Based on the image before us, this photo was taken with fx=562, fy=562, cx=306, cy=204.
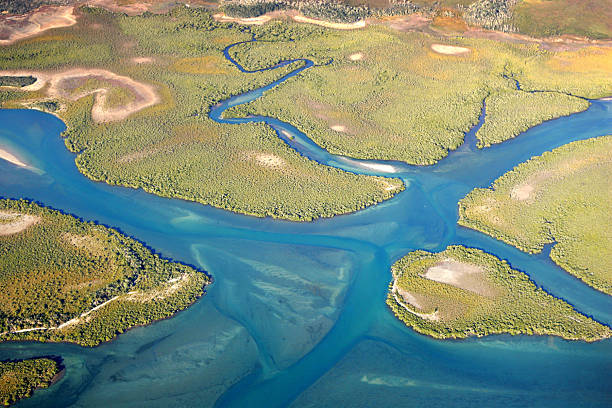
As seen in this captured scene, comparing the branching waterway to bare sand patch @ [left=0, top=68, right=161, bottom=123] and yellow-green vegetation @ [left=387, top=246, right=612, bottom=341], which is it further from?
bare sand patch @ [left=0, top=68, right=161, bottom=123]

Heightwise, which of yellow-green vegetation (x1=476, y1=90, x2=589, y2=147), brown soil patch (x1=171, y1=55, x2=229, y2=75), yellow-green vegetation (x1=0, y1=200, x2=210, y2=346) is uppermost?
brown soil patch (x1=171, y1=55, x2=229, y2=75)

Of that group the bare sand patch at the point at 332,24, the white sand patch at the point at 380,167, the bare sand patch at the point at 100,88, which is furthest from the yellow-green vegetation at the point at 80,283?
the bare sand patch at the point at 332,24

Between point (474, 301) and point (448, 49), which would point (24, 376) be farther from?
point (448, 49)

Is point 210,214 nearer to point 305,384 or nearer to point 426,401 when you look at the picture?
point 305,384

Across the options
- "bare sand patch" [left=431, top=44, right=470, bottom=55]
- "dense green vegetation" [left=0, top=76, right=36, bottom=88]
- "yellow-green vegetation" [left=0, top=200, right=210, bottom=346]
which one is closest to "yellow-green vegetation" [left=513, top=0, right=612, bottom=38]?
"bare sand patch" [left=431, top=44, right=470, bottom=55]

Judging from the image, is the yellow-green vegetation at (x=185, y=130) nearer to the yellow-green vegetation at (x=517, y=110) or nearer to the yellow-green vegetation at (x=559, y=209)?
the yellow-green vegetation at (x=559, y=209)

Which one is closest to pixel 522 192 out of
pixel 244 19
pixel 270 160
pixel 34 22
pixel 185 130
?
pixel 270 160
